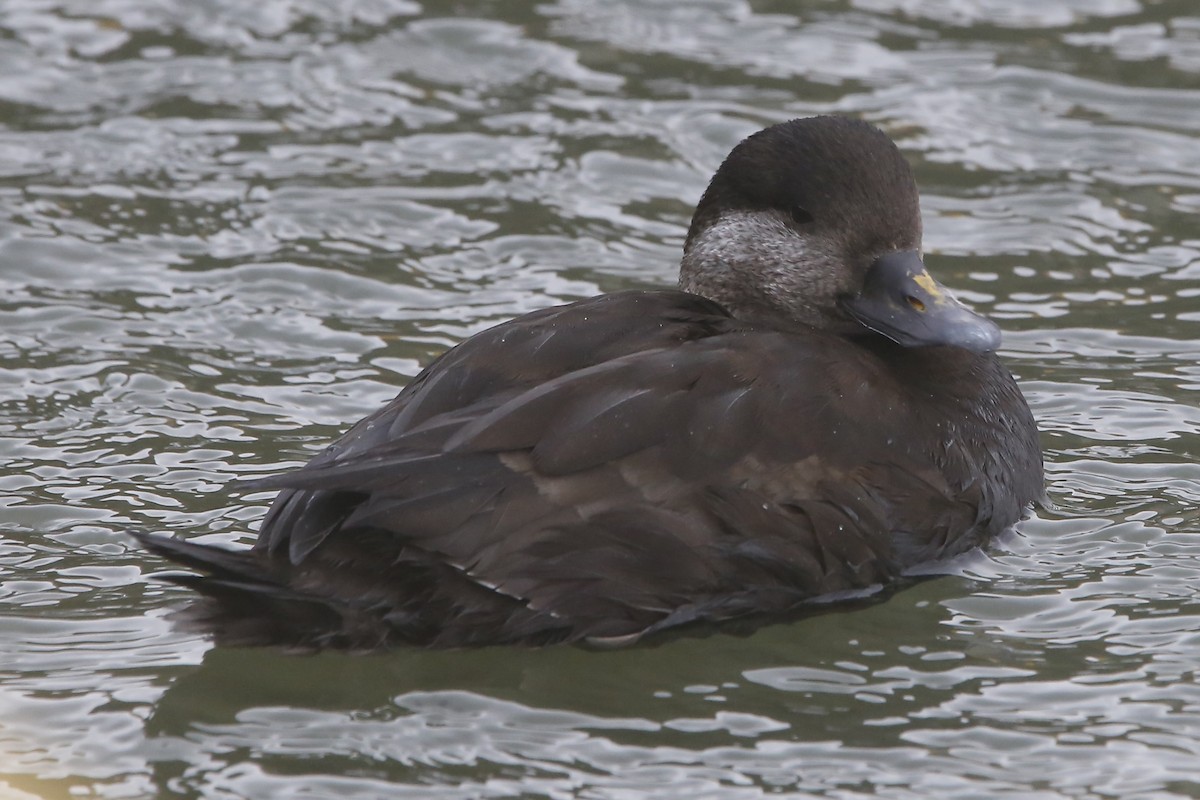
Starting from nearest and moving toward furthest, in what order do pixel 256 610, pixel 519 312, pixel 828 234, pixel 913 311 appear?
pixel 256 610, pixel 913 311, pixel 828 234, pixel 519 312

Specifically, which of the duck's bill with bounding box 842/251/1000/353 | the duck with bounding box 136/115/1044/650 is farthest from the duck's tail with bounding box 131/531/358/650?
the duck's bill with bounding box 842/251/1000/353

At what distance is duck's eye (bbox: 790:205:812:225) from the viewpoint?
17.1 ft

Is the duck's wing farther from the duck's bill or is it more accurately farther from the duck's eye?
the duck's eye

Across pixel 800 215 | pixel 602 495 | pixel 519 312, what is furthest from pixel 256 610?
pixel 519 312

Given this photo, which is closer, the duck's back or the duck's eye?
the duck's back

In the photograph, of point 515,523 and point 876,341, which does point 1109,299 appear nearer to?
point 876,341

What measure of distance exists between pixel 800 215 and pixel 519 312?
166 centimetres

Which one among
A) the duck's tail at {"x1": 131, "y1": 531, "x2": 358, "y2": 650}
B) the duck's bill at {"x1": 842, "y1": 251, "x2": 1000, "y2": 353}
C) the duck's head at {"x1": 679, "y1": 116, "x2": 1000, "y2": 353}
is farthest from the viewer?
the duck's head at {"x1": 679, "y1": 116, "x2": 1000, "y2": 353}

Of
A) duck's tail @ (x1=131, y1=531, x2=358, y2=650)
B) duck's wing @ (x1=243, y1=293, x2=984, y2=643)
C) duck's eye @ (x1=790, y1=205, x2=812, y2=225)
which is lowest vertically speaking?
duck's tail @ (x1=131, y1=531, x2=358, y2=650)

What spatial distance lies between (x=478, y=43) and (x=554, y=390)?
5.04 metres

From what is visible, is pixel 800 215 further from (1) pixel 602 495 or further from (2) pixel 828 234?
(1) pixel 602 495

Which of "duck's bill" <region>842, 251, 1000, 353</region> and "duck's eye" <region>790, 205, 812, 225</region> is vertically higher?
"duck's eye" <region>790, 205, 812, 225</region>

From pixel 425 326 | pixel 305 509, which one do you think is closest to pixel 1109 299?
pixel 425 326

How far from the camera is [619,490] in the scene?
4.25m
